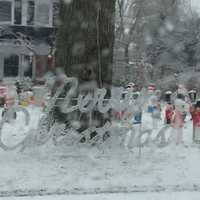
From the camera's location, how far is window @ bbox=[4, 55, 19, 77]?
26.0 meters

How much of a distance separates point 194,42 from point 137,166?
18.8 m

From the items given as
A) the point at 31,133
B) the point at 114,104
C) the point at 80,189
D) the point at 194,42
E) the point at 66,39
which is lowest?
the point at 80,189

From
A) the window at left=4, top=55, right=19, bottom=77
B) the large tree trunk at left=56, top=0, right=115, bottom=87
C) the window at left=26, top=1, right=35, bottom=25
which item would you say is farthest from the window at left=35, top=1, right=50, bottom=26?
the large tree trunk at left=56, top=0, right=115, bottom=87

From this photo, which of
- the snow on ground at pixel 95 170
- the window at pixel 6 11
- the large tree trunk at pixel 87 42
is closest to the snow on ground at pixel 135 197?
the snow on ground at pixel 95 170

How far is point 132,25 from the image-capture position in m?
27.9

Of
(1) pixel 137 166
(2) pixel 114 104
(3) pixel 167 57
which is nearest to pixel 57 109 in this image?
(2) pixel 114 104

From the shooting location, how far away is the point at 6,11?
86.5 ft

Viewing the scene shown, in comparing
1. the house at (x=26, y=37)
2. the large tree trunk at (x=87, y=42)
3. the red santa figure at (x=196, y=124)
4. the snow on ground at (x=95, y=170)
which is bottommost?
the snow on ground at (x=95, y=170)

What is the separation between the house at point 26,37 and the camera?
2578 centimetres

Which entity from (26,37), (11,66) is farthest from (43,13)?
(11,66)

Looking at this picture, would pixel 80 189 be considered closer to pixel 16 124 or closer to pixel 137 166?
pixel 137 166

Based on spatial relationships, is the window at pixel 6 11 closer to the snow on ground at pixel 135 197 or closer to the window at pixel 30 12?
the window at pixel 30 12

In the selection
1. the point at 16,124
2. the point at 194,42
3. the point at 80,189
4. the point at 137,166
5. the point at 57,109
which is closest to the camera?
the point at 80,189

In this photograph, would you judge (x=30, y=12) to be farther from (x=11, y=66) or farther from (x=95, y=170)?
(x=95, y=170)
